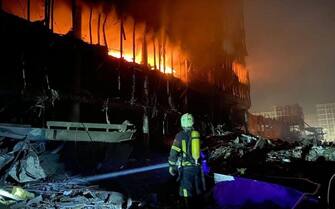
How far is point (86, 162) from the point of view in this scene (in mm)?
9555

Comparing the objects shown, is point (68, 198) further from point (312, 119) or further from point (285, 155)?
point (312, 119)

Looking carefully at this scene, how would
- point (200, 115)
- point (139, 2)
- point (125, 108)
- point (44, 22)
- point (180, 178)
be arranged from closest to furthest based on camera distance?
point (180, 178), point (44, 22), point (125, 108), point (139, 2), point (200, 115)

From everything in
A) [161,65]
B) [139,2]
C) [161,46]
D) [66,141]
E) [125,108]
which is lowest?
[66,141]

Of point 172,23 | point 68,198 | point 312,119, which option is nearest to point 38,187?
point 68,198

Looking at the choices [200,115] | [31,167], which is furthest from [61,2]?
[200,115]

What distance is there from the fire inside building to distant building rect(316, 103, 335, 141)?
2237 cm

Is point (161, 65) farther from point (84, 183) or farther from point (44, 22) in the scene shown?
point (84, 183)

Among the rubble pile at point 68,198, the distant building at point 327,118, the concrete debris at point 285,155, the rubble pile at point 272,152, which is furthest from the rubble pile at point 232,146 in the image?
the distant building at point 327,118

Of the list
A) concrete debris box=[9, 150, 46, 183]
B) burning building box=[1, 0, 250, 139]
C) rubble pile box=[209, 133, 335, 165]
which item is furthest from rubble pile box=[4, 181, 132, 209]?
rubble pile box=[209, 133, 335, 165]

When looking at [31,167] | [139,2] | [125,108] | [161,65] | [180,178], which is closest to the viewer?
[180,178]

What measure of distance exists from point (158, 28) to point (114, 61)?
5559 mm

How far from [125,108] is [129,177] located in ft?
20.7

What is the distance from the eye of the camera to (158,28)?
19.6 metres

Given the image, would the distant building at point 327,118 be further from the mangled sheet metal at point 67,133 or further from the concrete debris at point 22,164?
the concrete debris at point 22,164
